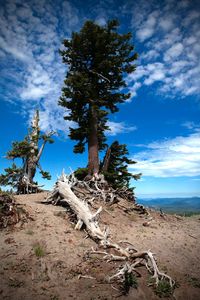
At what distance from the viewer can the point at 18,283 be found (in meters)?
6.15

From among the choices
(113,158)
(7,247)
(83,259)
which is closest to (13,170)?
(113,158)

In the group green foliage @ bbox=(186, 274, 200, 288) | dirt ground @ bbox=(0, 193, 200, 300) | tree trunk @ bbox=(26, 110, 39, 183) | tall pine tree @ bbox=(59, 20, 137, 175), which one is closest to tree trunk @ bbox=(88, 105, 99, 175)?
tall pine tree @ bbox=(59, 20, 137, 175)

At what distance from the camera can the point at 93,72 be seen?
20.4m

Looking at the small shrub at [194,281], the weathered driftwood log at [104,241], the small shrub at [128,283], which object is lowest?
the small shrub at [194,281]

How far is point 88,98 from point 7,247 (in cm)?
1520

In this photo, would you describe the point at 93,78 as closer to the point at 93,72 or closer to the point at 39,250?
the point at 93,72

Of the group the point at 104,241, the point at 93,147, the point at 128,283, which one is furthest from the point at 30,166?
the point at 128,283

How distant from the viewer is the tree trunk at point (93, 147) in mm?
19734

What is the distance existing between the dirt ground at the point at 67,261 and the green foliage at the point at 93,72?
10.8 meters

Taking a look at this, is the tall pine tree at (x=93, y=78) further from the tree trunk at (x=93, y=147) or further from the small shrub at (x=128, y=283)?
the small shrub at (x=128, y=283)

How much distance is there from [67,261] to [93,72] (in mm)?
17321

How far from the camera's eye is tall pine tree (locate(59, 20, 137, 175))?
1984 centimetres

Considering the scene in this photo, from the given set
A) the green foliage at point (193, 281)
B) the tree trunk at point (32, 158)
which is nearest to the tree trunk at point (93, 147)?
the tree trunk at point (32, 158)

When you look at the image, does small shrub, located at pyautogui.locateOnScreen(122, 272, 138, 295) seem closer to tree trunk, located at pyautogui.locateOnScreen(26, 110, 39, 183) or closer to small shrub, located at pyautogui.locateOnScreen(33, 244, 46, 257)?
small shrub, located at pyautogui.locateOnScreen(33, 244, 46, 257)
